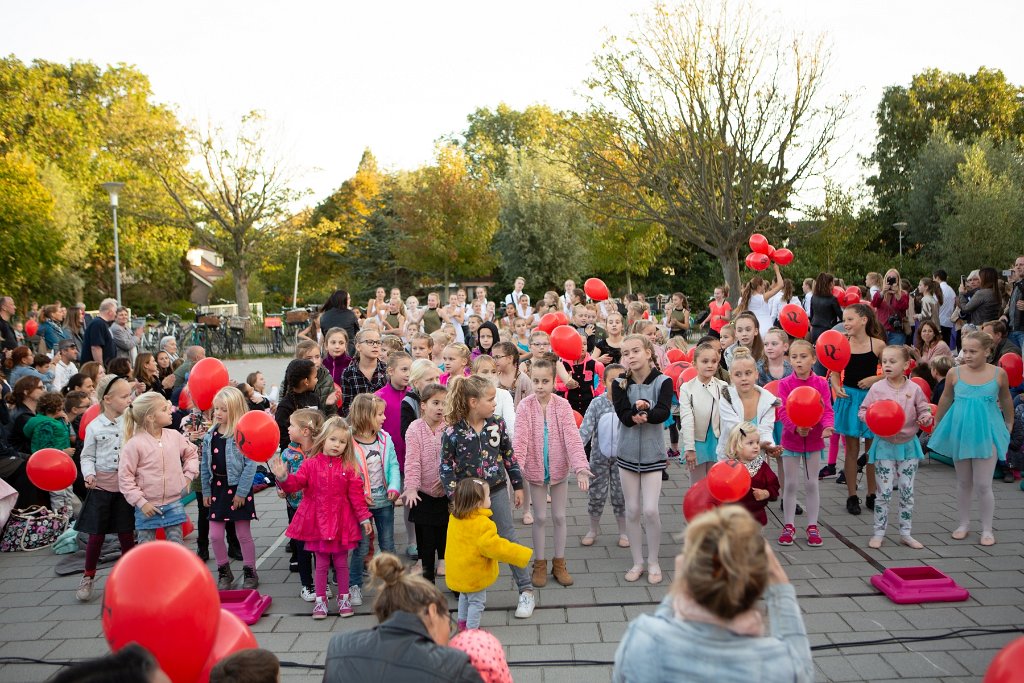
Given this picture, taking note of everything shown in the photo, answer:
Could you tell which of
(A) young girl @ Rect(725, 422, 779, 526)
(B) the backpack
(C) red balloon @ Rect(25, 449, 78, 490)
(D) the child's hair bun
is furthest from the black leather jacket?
(C) red balloon @ Rect(25, 449, 78, 490)

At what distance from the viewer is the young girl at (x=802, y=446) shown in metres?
6.03

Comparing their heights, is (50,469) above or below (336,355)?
below

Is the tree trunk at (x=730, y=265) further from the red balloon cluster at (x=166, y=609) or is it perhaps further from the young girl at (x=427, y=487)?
the red balloon cluster at (x=166, y=609)

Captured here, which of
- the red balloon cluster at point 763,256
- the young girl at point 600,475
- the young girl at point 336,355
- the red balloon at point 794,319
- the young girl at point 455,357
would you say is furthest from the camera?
the red balloon cluster at point 763,256

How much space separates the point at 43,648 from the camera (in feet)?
15.7

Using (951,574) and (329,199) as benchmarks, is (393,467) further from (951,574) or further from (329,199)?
(329,199)

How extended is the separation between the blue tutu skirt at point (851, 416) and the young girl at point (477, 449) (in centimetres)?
356

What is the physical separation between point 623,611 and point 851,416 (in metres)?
3.24

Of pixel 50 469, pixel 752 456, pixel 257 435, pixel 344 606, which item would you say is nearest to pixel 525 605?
pixel 344 606

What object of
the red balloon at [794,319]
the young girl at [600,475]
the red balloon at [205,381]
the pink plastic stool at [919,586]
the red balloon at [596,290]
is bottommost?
the pink plastic stool at [919,586]

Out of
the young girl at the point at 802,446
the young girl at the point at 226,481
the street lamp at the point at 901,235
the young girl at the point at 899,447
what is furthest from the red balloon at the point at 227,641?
the street lamp at the point at 901,235

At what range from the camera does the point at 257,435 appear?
16.4ft

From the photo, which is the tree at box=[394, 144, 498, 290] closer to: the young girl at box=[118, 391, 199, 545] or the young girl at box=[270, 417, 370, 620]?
the young girl at box=[118, 391, 199, 545]

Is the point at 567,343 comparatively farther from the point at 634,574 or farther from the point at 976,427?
the point at 976,427
